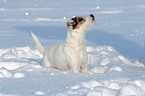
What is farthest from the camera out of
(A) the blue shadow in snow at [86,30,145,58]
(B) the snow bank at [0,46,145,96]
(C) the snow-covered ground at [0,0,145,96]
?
(A) the blue shadow in snow at [86,30,145,58]

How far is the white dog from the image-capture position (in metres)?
4.08

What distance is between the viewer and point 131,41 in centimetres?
763

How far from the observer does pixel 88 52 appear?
612cm

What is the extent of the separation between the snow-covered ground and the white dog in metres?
0.18

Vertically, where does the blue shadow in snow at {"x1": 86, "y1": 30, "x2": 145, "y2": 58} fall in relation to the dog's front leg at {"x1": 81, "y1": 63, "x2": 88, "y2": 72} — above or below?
below

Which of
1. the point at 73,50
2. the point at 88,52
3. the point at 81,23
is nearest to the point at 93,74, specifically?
the point at 73,50

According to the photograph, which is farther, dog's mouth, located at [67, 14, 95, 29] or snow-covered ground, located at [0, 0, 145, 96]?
dog's mouth, located at [67, 14, 95, 29]

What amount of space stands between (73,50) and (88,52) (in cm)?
183

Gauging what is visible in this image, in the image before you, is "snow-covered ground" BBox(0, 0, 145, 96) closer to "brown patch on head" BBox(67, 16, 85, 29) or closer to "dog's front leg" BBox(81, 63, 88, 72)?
"dog's front leg" BBox(81, 63, 88, 72)

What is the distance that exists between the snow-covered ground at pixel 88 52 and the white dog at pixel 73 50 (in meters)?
0.18

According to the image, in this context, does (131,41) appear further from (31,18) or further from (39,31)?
(31,18)

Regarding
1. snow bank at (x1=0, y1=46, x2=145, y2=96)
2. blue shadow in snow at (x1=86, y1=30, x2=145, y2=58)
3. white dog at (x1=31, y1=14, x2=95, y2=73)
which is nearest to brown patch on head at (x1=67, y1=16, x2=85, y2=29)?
white dog at (x1=31, y1=14, x2=95, y2=73)

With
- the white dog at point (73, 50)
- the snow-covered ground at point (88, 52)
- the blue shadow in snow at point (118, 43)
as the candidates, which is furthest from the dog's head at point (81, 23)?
the blue shadow in snow at point (118, 43)

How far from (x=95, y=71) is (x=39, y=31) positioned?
503 cm
